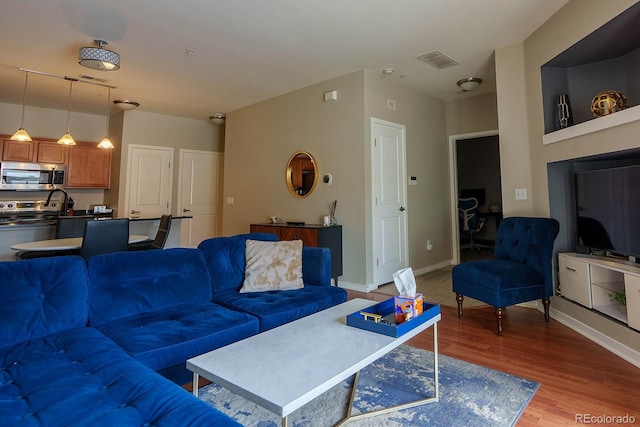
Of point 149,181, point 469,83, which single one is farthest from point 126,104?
point 469,83

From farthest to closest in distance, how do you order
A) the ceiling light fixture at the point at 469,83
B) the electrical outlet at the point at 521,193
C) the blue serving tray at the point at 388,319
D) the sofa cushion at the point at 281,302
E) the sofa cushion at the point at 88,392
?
1. the ceiling light fixture at the point at 469,83
2. the electrical outlet at the point at 521,193
3. the sofa cushion at the point at 281,302
4. the blue serving tray at the point at 388,319
5. the sofa cushion at the point at 88,392

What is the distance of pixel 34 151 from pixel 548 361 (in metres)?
7.43

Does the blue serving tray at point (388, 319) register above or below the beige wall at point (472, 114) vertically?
below

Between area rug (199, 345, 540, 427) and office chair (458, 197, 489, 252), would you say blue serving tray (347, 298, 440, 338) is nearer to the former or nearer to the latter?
area rug (199, 345, 540, 427)

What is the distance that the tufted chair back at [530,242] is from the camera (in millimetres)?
2840

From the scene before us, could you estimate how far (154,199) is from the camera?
6191 mm

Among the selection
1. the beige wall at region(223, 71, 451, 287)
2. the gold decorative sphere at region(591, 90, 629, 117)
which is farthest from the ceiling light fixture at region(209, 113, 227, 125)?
the gold decorative sphere at region(591, 90, 629, 117)

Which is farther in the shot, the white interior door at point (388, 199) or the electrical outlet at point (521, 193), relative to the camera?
the white interior door at point (388, 199)

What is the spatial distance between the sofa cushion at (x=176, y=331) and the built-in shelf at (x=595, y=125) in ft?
9.42

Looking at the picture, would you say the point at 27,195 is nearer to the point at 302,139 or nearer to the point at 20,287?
the point at 302,139

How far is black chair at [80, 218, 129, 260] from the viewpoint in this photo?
9.31 ft

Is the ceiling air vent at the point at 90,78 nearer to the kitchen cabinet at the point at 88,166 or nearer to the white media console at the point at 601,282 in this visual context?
the kitchen cabinet at the point at 88,166

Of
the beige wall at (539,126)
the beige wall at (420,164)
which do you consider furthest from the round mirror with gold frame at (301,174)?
the beige wall at (539,126)

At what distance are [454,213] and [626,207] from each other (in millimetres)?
3096
